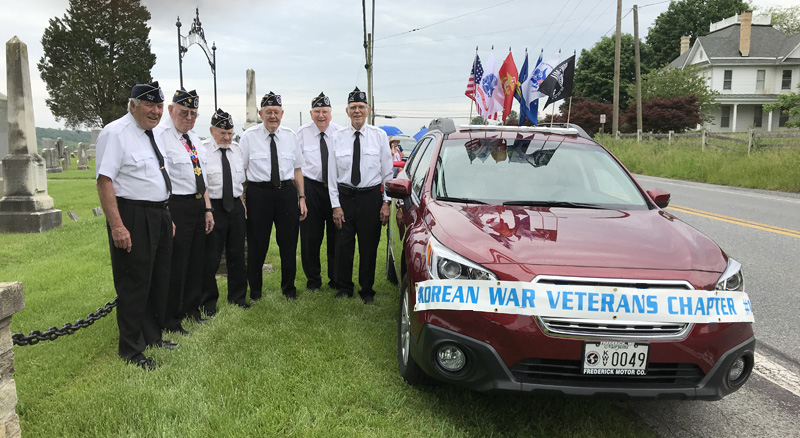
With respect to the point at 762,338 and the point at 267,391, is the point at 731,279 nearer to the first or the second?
the point at 762,338

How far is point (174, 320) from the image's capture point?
4355mm

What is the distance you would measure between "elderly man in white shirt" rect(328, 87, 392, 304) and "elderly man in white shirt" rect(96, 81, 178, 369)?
186 cm

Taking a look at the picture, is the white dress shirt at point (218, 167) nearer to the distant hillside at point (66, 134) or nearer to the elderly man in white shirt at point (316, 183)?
the elderly man in white shirt at point (316, 183)

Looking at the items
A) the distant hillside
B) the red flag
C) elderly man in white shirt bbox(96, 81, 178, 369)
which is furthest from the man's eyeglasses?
the distant hillside

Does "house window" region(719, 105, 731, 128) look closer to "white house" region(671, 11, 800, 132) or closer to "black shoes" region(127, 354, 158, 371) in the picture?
"white house" region(671, 11, 800, 132)

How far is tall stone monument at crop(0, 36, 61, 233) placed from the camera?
381 inches

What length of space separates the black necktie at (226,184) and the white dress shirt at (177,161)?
523mm

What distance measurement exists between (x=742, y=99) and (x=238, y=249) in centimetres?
4969

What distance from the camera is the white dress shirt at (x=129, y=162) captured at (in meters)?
3.45

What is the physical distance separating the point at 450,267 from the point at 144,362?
2247 millimetres

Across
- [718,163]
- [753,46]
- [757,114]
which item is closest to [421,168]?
[718,163]

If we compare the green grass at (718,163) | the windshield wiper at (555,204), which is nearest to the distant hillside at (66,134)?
the green grass at (718,163)

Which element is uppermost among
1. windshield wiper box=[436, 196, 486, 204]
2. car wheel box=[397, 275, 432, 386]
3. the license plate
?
windshield wiper box=[436, 196, 486, 204]

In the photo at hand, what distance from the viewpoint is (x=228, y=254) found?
5.09 m
